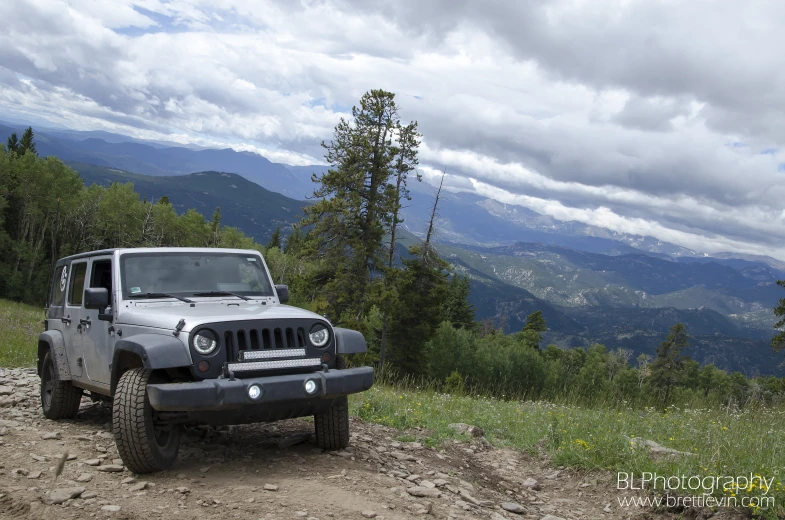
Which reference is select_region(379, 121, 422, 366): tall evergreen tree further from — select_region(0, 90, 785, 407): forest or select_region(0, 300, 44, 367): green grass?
select_region(0, 300, 44, 367): green grass

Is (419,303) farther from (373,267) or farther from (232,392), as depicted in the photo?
(232,392)

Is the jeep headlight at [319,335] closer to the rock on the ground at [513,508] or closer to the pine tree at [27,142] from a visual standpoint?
the rock on the ground at [513,508]

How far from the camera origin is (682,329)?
6669cm

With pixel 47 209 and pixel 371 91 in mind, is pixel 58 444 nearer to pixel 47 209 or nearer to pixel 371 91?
pixel 371 91

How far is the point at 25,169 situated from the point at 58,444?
2606 inches

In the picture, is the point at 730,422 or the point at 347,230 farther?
the point at 347,230

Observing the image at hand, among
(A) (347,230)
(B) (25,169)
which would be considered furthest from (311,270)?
(B) (25,169)

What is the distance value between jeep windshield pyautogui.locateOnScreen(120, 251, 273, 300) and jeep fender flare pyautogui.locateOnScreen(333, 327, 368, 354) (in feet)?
4.50

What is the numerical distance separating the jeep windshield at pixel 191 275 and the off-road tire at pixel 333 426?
171 cm

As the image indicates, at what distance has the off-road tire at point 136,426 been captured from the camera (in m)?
4.82

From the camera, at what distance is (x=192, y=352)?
4.81m

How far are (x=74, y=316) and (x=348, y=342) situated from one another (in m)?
3.81

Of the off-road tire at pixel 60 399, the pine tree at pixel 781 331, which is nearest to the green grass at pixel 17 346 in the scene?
the off-road tire at pixel 60 399

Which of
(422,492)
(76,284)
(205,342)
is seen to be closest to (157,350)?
(205,342)
